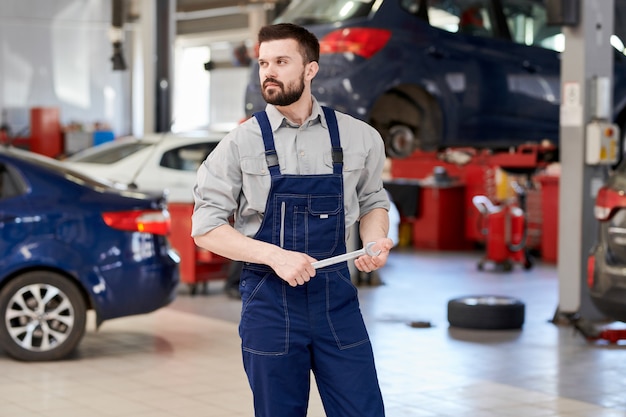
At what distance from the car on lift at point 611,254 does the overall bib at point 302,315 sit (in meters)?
3.77

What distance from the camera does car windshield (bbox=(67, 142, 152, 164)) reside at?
13.0m

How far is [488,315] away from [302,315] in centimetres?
604

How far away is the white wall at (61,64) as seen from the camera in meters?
29.2

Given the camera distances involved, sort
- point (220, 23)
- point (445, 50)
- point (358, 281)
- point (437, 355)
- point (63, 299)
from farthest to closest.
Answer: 1. point (220, 23)
2. point (358, 281)
3. point (445, 50)
4. point (437, 355)
5. point (63, 299)

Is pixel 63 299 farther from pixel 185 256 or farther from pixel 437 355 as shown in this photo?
pixel 185 256

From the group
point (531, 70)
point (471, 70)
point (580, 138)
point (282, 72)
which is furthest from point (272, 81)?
point (531, 70)

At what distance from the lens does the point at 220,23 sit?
97.0ft

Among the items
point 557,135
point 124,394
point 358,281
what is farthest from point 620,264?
point 358,281

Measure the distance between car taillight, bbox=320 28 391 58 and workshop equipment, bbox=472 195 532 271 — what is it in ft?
15.8

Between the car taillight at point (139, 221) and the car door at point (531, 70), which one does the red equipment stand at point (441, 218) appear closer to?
the car door at point (531, 70)

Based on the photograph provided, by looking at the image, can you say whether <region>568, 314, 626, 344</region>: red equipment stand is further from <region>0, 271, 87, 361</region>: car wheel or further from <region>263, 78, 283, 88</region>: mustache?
<region>263, 78, 283, 88</region>: mustache

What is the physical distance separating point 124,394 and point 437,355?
2430 mm

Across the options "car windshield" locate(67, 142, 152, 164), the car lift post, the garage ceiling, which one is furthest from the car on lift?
the garage ceiling

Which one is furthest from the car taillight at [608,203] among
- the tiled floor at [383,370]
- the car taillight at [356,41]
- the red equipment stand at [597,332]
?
the car taillight at [356,41]
